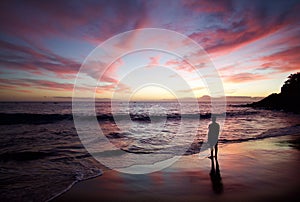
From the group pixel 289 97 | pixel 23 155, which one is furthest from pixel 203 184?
pixel 289 97

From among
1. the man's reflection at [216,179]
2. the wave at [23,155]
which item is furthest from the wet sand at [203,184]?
A: the wave at [23,155]

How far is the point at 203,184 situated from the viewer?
6297 millimetres

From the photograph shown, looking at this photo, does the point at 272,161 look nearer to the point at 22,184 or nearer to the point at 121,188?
the point at 121,188

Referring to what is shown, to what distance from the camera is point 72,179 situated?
7168mm

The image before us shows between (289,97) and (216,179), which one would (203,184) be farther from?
(289,97)

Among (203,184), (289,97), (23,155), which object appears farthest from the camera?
(289,97)

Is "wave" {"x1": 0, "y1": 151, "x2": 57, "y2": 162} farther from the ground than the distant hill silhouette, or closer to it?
closer to it

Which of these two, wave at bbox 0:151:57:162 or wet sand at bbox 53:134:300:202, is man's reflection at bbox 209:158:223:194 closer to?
wet sand at bbox 53:134:300:202

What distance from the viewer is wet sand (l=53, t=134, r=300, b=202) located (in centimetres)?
549

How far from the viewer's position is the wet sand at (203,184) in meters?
5.49

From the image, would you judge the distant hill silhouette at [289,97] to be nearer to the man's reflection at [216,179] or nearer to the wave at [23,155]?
the man's reflection at [216,179]

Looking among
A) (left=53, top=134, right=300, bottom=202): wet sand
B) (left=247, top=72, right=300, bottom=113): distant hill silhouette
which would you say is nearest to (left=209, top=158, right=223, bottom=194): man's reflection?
(left=53, top=134, right=300, bottom=202): wet sand

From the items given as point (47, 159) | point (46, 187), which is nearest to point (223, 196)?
point (46, 187)

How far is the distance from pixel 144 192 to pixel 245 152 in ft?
24.5
